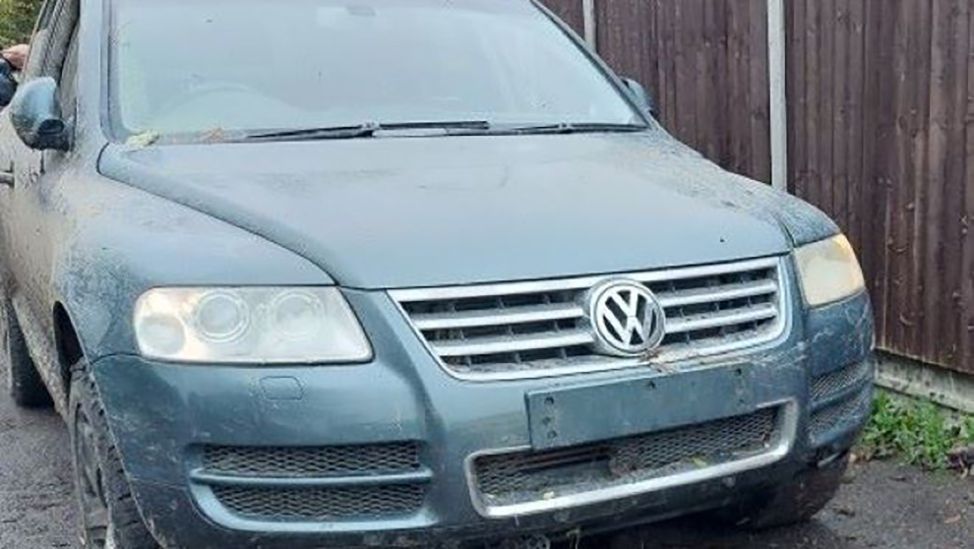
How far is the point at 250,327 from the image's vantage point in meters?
2.46

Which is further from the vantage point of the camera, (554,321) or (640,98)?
(640,98)

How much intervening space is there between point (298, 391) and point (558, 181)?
40.3 inches

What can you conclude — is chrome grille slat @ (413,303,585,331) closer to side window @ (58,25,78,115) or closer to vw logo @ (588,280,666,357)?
vw logo @ (588,280,666,357)

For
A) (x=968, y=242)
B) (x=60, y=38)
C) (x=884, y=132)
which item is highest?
(x=60, y=38)

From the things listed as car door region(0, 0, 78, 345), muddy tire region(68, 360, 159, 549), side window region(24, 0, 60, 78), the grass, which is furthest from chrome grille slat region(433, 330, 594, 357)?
side window region(24, 0, 60, 78)

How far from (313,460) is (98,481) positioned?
2.81 ft

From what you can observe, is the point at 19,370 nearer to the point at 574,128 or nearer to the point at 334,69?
the point at 334,69

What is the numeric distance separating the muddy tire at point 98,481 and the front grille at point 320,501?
360mm

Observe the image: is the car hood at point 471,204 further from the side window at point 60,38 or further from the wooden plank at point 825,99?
the wooden plank at point 825,99

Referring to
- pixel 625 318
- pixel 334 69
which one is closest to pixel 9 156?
pixel 334 69

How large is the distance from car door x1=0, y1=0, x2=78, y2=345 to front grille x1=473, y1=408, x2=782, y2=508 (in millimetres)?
1516

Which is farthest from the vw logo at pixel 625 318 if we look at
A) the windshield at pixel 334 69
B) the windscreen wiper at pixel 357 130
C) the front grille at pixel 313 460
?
the windshield at pixel 334 69

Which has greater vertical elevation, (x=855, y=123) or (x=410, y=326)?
(x=410, y=326)

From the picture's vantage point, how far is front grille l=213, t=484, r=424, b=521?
2.43 metres
